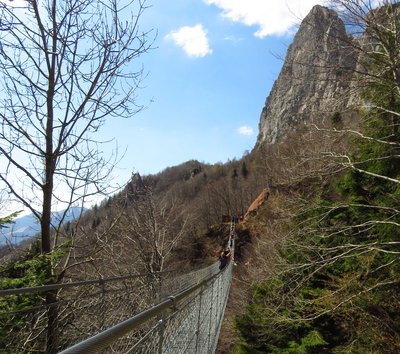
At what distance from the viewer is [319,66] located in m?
6.20

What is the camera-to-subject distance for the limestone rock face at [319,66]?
→ 6.24 meters

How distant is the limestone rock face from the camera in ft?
20.5

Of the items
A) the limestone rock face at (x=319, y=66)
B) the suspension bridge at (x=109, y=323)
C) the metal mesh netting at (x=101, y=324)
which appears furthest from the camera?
the limestone rock face at (x=319, y=66)

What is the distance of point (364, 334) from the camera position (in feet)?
29.8

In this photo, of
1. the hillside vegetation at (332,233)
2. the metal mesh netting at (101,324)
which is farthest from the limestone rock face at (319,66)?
the metal mesh netting at (101,324)

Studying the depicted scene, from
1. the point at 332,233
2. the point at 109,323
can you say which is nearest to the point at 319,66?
the point at 332,233

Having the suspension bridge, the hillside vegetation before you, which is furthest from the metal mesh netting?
the hillside vegetation

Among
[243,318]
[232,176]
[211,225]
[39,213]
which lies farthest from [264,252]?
[232,176]

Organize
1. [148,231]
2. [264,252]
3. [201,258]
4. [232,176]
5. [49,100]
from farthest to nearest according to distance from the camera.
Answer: [232,176], [201,258], [264,252], [148,231], [49,100]

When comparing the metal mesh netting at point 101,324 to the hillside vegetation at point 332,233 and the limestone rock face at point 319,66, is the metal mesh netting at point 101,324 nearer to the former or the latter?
the hillside vegetation at point 332,233

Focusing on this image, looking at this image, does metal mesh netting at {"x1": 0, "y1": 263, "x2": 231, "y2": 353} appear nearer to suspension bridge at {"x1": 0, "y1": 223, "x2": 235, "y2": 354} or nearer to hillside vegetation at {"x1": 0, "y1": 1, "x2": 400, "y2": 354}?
suspension bridge at {"x1": 0, "y1": 223, "x2": 235, "y2": 354}

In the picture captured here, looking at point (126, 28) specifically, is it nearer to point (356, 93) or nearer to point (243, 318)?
point (356, 93)

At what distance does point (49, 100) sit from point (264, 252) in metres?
19.4

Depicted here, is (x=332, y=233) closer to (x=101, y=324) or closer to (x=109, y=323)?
(x=109, y=323)
